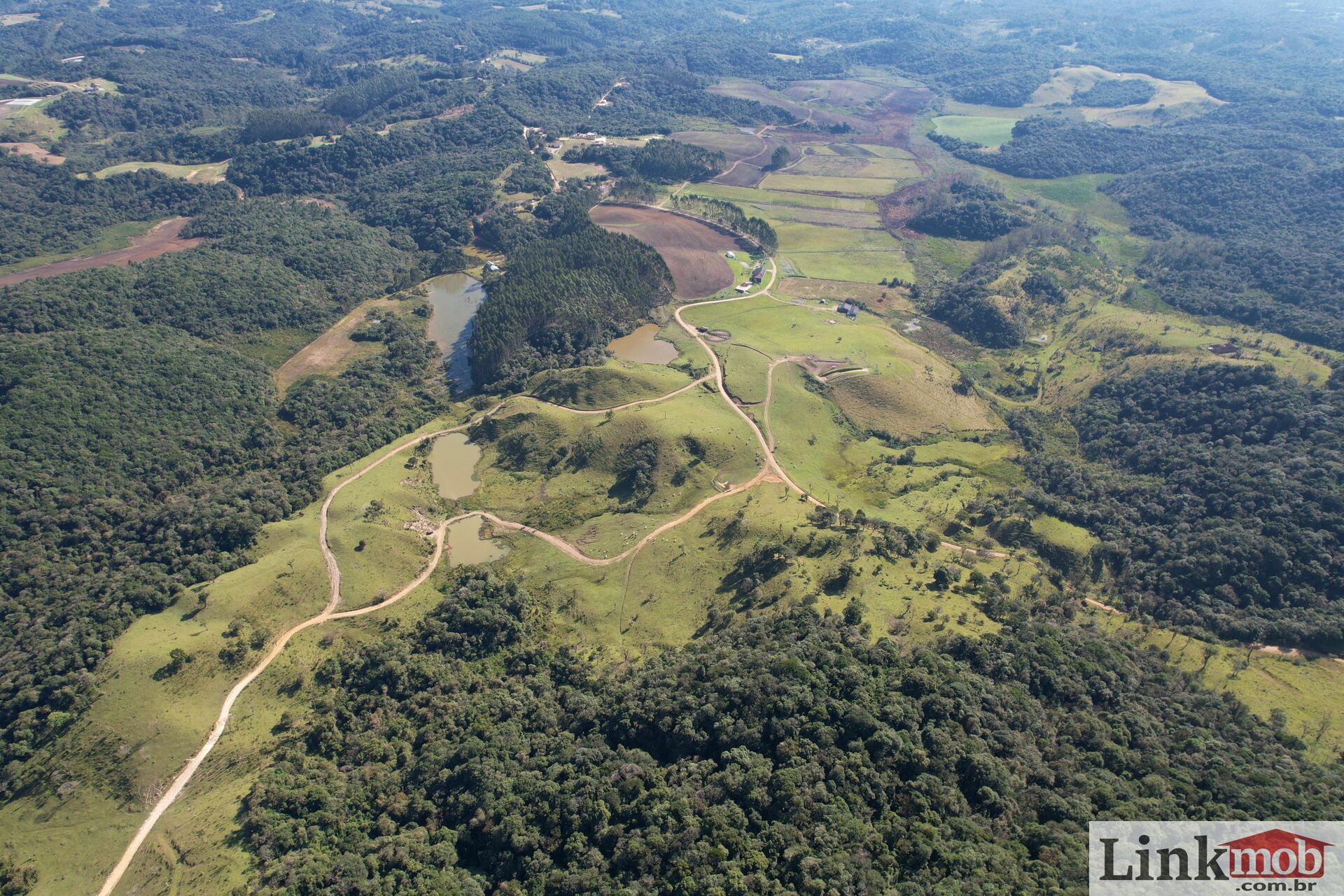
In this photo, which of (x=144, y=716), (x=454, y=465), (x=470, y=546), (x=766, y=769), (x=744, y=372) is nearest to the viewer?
(x=766, y=769)

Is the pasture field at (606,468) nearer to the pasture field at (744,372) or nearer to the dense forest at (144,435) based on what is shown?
the pasture field at (744,372)

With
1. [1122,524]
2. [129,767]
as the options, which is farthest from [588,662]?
[1122,524]

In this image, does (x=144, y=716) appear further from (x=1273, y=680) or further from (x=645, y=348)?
(x=1273, y=680)

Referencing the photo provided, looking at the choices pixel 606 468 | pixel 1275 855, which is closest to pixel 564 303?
pixel 606 468

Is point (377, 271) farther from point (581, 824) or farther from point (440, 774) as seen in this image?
point (581, 824)

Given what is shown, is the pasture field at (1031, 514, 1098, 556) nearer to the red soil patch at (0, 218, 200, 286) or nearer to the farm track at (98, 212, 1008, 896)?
the farm track at (98, 212, 1008, 896)

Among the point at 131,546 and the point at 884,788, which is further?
the point at 131,546

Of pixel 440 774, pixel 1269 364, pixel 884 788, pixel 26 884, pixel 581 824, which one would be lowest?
pixel 26 884
